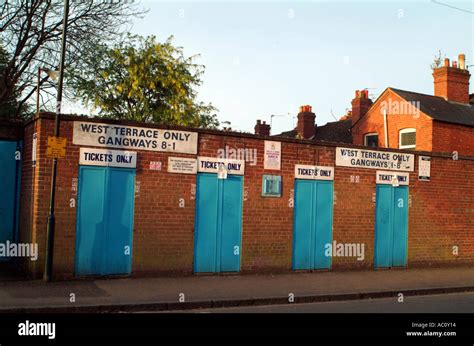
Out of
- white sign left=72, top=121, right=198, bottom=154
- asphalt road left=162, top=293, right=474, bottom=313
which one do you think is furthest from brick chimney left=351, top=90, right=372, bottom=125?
asphalt road left=162, top=293, right=474, bottom=313

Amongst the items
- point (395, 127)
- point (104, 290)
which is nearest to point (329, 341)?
point (104, 290)

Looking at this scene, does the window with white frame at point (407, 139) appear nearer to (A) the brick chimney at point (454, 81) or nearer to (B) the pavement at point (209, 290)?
(A) the brick chimney at point (454, 81)

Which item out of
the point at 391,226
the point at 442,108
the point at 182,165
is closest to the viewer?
the point at 182,165

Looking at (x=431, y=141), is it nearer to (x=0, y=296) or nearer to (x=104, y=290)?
(x=104, y=290)

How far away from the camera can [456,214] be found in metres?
17.1

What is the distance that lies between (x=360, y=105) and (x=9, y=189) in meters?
22.9

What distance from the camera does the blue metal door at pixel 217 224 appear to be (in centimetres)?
1275

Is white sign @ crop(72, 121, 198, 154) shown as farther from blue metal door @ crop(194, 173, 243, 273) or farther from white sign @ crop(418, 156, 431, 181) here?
white sign @ crop(418, 156, 431, 181)

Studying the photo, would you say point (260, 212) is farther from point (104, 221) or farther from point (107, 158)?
point (107, 158)

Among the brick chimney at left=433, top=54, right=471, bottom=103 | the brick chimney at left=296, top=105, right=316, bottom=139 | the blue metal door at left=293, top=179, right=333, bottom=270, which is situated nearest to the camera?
the blue metal door at left=293, top=179, right=333, bottom=270

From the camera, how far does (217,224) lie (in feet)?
42.4

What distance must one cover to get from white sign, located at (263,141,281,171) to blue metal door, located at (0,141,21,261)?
20.3 ft

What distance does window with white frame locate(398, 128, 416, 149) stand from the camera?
1024 inches

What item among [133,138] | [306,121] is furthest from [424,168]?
[306,121]
